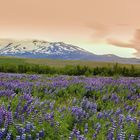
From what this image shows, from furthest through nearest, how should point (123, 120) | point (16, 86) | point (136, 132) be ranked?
point (16, 86), point (123, 120), point (136, 132)

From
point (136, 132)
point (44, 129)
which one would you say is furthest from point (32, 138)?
point (136, 132)

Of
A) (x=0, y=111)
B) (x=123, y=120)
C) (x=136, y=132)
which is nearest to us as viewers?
(x=0, y=111)

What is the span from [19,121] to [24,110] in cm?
97

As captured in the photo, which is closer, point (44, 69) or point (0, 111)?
point (0, 111)

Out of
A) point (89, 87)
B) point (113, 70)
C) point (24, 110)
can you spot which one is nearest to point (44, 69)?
point (113, 70)

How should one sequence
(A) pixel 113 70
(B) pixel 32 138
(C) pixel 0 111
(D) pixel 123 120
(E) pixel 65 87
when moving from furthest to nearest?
(A) pixel 113 70
(E) pixel 65 87
(D) pixel 123 120
(C) pixel 0 111
(B) pixel 32 138

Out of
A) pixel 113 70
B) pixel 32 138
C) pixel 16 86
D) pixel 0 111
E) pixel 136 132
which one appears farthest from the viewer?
pixel 113 70

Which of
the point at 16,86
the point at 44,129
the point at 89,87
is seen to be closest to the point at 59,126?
the point at 44,129

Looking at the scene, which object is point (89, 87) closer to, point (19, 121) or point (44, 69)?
point (19, 121)

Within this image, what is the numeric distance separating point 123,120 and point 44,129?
155cm

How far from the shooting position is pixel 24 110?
6.52 m

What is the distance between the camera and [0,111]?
17.2 feet

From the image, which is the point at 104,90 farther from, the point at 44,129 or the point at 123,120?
the point at 44,129

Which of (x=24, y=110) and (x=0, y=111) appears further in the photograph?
(x=24, y=110)
